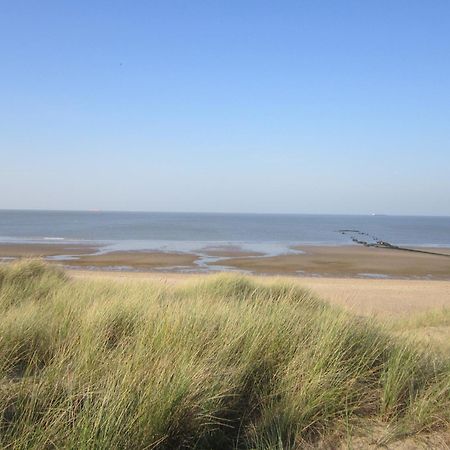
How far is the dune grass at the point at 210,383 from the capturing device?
2688 millimetres

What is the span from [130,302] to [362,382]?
3325mm

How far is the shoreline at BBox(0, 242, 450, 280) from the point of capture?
2620 cm

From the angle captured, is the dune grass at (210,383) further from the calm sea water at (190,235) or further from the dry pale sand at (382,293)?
the calm sea water at (190,235)

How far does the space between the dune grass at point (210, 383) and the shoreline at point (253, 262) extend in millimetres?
20222

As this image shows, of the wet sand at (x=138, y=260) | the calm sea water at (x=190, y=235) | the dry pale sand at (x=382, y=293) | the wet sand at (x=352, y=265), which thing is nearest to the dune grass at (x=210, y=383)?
the dry pale sand at (x=382, y=293)

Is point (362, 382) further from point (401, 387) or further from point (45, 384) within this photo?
point (45, 384)

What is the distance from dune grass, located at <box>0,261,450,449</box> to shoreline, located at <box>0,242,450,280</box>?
66.3 ft

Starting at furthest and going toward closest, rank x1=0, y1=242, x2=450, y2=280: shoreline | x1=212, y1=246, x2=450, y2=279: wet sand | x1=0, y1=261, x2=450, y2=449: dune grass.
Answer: x1=212, y1=246, x2=450, y2=279: wet sand
x1=0, y1=242, x2=450, y2=280: shoreline
x1=0, y1=261, x2=450, y2=449: dune grass

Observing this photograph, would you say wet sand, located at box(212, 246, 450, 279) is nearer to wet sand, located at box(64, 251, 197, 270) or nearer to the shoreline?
the shoreline

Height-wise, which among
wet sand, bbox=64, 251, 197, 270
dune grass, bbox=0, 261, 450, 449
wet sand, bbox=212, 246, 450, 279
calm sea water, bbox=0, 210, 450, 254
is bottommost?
wet sand, bbox=212, 246, 450, 279

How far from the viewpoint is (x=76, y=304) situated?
5.93 metres

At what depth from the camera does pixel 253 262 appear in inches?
1181

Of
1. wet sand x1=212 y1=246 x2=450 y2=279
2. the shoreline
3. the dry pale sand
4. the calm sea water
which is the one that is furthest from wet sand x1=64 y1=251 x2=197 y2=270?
the dry pale sand

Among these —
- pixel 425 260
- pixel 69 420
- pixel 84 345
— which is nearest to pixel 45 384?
pixel 69 420
